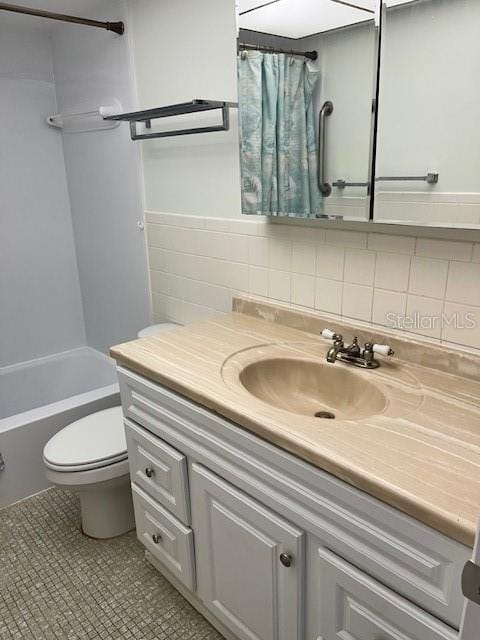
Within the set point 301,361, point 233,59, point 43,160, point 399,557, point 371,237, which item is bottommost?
point 399,557

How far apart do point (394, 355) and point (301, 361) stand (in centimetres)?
28

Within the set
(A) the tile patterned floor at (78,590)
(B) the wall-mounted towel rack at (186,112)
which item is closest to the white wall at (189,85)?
(B) the wall-mounted towel rack at (186,112)

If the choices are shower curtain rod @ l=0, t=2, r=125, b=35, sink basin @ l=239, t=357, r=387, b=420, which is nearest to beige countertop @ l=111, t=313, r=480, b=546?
sink basin @ l=239, t=357, r=387, b=420

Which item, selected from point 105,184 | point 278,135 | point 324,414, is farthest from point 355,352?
point 105,184

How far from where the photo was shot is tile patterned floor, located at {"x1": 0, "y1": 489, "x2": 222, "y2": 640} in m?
1.57

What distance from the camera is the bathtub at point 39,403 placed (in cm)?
215

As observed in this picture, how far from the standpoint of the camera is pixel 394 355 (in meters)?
1.44

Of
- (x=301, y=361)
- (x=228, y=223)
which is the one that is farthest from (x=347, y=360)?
(x=228, y=223)

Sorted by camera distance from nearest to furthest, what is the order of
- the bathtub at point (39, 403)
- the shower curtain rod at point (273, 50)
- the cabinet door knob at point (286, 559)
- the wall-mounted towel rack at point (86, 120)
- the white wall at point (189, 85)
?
the cabinet door knob at point (286, 559), the shower curtain rod at point (273, 50), the white wall at point (189, 85), the bathtub at point (39, 403), the wall-mounted towel rack at point (86, 120)

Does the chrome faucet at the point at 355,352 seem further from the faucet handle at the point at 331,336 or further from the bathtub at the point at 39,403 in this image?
the bathtub at the point at 39,403

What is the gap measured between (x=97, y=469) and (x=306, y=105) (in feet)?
4.79

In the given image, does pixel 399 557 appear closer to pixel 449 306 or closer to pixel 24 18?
pixel 449 306

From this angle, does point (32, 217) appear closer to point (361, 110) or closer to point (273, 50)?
point (273, 50)

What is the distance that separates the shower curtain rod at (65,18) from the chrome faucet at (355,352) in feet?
5.56
